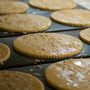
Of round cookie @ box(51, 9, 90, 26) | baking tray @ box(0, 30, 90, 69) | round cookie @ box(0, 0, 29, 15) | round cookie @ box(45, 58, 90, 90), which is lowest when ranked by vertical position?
round cookie @ box(0, 0, 29, 15)

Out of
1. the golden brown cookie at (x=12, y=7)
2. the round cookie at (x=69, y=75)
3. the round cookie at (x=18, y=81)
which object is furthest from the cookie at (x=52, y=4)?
the round cookie at (x=18, y=81)

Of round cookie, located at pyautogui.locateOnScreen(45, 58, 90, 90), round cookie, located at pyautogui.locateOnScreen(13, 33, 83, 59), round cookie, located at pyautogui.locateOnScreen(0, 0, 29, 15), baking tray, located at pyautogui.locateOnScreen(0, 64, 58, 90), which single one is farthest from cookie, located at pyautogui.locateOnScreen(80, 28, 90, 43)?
round cookie, located at pyautogui.locateOnScreen(0, 0, 29, 15)

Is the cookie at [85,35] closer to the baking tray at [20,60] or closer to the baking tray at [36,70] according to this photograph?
the baking tray at [20,60]

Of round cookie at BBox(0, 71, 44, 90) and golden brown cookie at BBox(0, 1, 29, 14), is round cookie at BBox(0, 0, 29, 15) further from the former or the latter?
round cookie at BBox(0, 71, 44, 90)

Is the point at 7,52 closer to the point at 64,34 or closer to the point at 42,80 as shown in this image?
the point at 42,80

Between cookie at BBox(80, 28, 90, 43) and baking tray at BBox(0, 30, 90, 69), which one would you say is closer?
baking tray at BBox(0, 30, 90, 69)

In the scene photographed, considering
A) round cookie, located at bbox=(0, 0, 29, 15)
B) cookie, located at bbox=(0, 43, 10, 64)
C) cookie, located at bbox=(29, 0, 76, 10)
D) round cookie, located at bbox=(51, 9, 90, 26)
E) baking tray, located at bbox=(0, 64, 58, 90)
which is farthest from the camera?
cookie, located at bbox=(29, 0, 76, 10)
